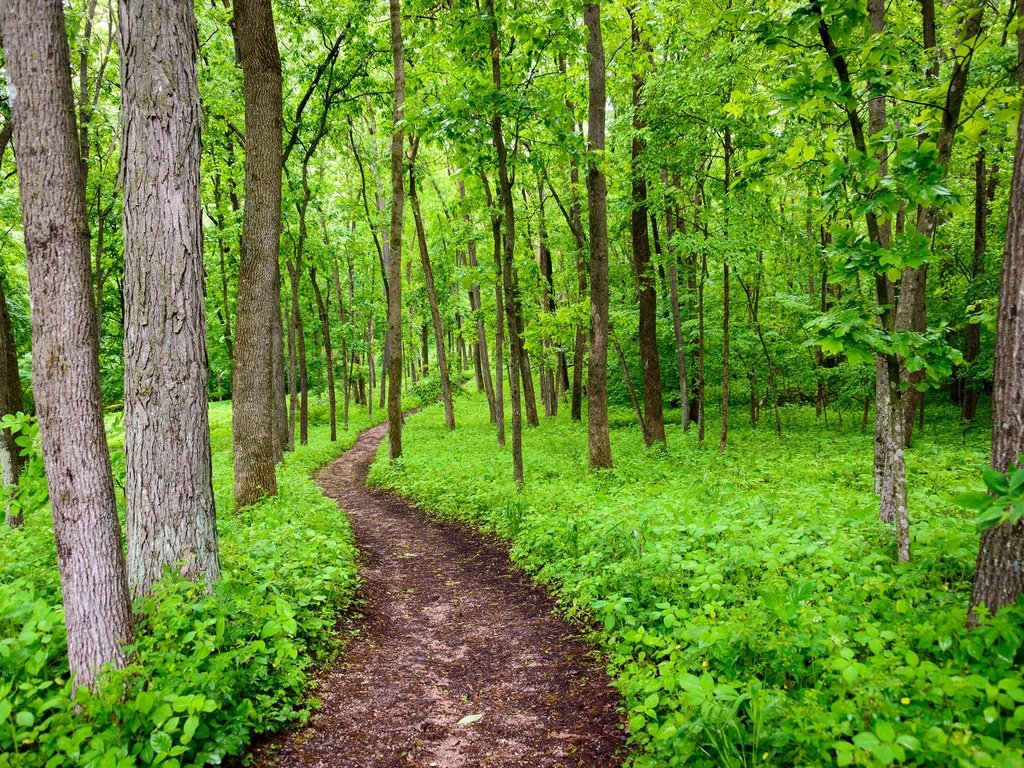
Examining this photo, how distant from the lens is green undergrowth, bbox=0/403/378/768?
287cm

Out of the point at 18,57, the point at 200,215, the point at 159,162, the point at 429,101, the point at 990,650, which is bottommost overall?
the point at 990,650

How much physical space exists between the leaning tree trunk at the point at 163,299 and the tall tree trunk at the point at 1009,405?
5204 mm

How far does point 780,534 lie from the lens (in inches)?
206

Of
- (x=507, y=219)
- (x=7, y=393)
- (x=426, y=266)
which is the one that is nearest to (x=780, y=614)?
(x=507, y=219)

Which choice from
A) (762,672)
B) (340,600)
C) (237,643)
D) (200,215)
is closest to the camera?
(762,672)

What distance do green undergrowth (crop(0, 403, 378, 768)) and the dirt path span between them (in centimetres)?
34

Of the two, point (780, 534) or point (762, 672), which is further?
point (780, 534)

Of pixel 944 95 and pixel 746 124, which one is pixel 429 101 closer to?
pixel 746 124

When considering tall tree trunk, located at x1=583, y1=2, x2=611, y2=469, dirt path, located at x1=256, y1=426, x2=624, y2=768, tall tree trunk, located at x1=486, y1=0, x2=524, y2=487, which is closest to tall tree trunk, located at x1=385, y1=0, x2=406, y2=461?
tall tree trunk, located at x1=486, y1=0, x2=524, y2=487

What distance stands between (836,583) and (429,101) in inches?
469

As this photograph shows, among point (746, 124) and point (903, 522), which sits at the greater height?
point (746, 124)

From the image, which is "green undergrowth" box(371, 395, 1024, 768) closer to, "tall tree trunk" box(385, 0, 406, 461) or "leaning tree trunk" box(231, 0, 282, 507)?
"leaning tree trunk" box(231, 0, 282, 507)

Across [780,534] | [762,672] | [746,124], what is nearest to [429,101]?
[746,124]

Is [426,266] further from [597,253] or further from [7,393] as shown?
[7,393]
